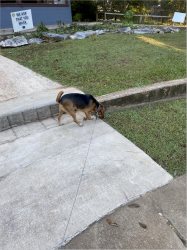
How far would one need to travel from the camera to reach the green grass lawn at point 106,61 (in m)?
5.57

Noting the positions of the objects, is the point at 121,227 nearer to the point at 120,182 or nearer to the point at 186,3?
the point at 120,182

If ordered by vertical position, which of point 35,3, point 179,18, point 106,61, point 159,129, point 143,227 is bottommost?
point 143,227

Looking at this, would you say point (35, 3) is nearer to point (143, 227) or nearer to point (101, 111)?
point (101, 111)

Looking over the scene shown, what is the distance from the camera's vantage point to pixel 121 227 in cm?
240

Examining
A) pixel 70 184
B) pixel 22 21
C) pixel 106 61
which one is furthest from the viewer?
pixel 22 21

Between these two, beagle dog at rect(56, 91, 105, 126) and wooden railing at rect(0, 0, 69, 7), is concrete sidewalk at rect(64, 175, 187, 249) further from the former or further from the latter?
wooden railing at rect(0, 0, 69, 7)

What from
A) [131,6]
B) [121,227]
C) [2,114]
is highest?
[131,6]

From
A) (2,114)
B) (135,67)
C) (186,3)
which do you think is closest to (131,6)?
(186,3)

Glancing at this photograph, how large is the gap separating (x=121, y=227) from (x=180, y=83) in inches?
130

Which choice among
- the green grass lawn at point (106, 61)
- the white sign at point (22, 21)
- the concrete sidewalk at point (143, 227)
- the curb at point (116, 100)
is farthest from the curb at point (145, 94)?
the white sign at point (22, 21)

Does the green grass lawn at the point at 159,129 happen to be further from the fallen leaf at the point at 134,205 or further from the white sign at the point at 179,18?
the white sign at the point at 179,18

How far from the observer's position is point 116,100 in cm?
447

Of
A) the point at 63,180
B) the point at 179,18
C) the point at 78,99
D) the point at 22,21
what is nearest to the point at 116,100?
the point at 78,99

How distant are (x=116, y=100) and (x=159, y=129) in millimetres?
890
